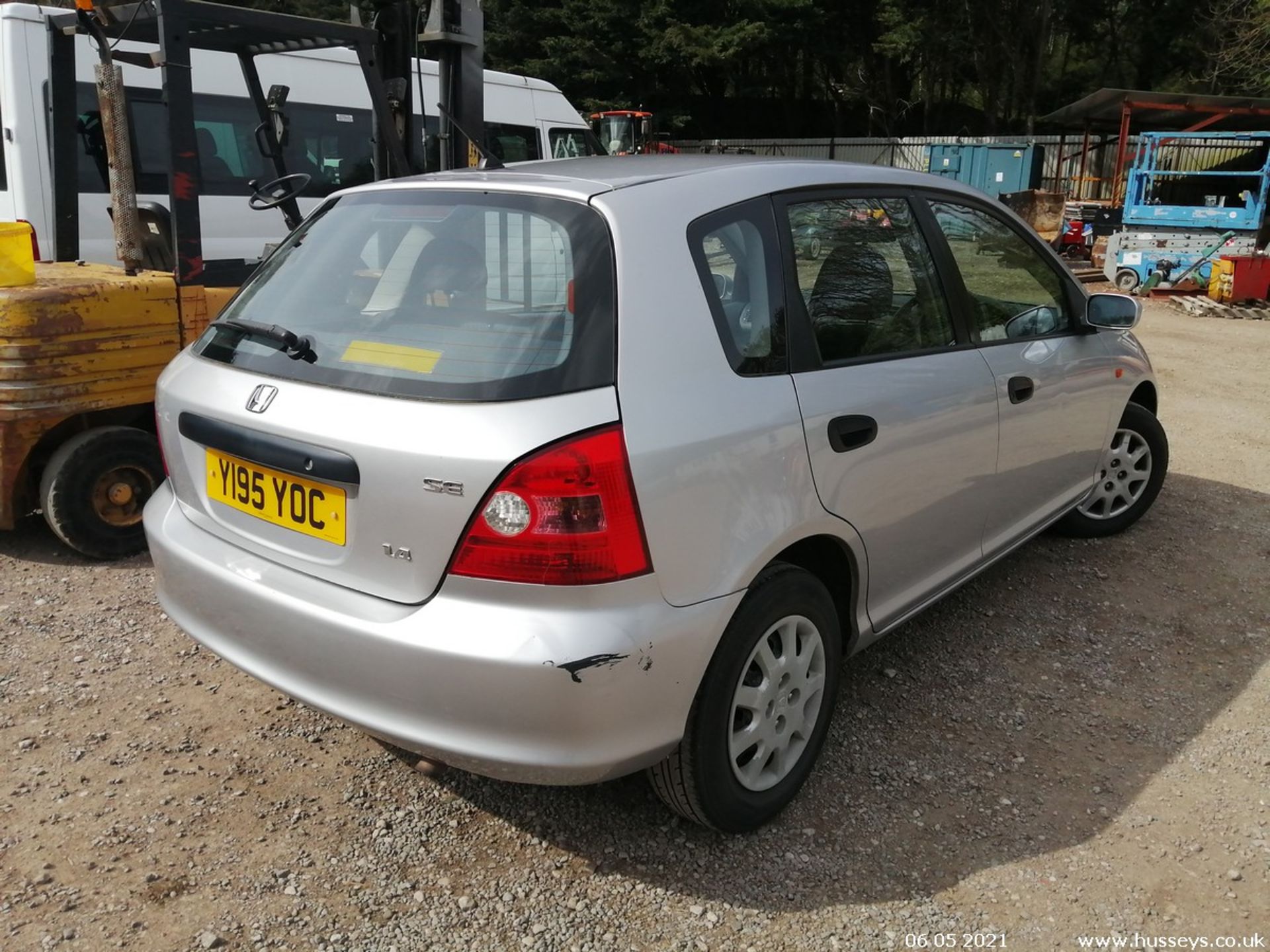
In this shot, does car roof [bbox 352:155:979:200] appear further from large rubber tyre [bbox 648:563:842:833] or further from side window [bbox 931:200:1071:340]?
large rubber tyre [bbox 648:563:842:833]

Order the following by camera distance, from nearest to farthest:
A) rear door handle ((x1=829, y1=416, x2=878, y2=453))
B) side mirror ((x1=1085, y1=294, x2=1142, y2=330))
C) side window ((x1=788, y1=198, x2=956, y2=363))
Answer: rear door handle ((x1=829, y1=416, x2=878, y2=453)) → side window ((x1=788, y1=198, x2=956, y2=363)) → side mirror ((x1=1085, y1=294, x2=1142, y2=330))

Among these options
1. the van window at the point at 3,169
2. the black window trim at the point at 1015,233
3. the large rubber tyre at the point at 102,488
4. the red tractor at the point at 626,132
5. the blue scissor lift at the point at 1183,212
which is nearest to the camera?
the black window trim at the point at 1015,233

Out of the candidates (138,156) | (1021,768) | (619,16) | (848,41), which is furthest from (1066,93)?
(1021,768)

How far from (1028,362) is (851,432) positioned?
124 cm

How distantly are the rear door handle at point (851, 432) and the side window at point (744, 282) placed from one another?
0.23 m

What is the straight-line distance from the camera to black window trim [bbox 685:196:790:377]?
240 cm

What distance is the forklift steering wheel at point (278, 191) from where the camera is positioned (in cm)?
439

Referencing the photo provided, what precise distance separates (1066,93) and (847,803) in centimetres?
4320

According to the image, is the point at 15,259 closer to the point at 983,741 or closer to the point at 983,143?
the point at 983,741

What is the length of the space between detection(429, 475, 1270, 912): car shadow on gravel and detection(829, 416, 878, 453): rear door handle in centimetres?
100

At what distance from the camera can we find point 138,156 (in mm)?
7750

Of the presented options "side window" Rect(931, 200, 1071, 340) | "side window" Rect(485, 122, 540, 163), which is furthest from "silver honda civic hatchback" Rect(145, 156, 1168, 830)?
"side window" Rect(485, 122, 540, 163)

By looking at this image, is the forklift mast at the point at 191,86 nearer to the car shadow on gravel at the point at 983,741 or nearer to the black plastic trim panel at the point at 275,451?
the black plastic trim panel at the point at 275,451

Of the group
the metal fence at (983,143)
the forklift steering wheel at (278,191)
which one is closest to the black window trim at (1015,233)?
the forklift steering wheel at (278,191)
